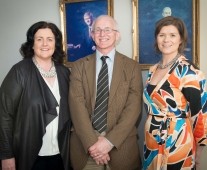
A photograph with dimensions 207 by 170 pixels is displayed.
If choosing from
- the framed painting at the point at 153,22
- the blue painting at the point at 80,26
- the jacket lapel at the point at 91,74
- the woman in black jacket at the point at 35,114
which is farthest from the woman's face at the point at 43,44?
the framed painting at the point at 153,22

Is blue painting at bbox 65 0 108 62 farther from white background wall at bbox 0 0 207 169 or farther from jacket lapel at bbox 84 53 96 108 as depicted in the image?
jacket lapel at bbox 84 53 96 108

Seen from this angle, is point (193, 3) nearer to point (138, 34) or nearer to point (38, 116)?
point (138, 34)

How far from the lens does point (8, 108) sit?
1.80m

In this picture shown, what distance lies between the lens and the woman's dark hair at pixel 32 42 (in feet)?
6.42

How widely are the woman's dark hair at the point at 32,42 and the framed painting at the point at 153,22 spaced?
735 millimetres

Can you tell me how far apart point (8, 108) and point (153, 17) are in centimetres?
147

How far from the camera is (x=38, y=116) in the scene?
1.81m

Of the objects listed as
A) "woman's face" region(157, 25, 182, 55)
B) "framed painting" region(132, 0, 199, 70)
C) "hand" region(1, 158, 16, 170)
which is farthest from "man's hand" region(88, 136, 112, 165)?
"framed painting" region(132, 0, 199, 70)

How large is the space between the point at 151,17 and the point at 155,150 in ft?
4.06

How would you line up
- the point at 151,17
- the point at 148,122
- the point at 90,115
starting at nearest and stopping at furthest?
the point at 148,122, the point at 90,115, the point at 151,17

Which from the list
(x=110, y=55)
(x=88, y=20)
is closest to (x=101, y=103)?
(x=110, y=55)

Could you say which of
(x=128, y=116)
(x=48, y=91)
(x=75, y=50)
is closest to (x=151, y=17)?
(x=75, y=50)

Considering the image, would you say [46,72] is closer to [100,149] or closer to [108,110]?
[108,110]

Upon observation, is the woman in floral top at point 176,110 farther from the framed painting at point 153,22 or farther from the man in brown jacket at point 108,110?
the framed painting at point 153,22
